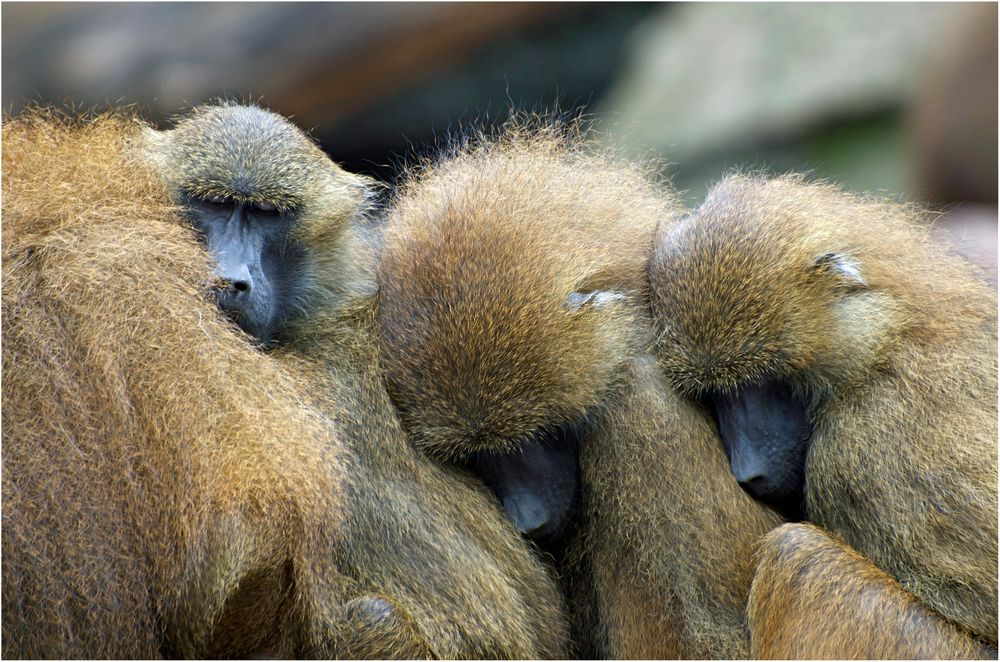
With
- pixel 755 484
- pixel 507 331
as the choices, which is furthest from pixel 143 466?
pixel 755 484

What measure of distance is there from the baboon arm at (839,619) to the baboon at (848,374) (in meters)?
0.07

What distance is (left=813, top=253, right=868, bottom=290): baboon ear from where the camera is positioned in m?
2.61

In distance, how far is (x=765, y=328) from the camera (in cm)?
254

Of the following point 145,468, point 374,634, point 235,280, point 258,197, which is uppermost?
point 258,197

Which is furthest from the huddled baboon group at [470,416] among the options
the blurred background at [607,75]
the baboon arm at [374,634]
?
the blurred background at [607,75]

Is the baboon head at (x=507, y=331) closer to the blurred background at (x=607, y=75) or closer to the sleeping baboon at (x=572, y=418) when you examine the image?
the sleeping baboon at (x=572, y=418)

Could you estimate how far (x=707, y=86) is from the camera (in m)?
9.88

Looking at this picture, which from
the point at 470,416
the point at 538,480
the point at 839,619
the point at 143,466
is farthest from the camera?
the point at 538,480

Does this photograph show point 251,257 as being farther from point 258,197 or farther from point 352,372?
point 352,372

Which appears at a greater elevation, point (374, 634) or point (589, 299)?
point (589, 299)

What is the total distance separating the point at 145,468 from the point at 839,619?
4.84 ft

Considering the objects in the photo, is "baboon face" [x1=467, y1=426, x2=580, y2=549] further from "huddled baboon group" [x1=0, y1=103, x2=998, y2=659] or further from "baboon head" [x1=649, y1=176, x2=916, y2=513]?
"baboon head" [x1=649, y1=176, x2=916, y2=513]

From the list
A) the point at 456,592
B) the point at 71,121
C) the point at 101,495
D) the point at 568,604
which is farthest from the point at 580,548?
the point at 71,121

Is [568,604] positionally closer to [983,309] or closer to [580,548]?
[580,548]
